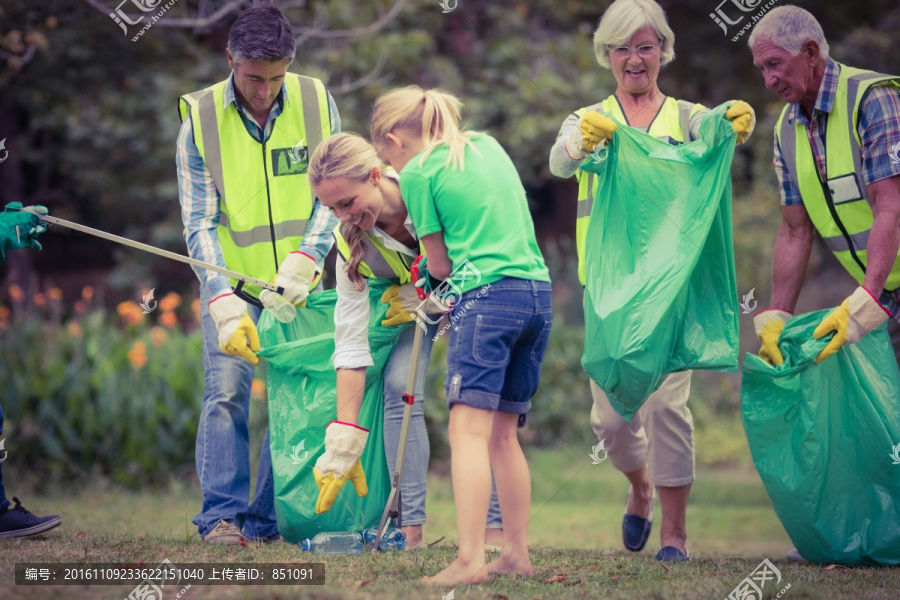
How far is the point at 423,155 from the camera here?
8.96ft

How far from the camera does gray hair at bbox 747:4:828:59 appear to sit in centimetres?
337

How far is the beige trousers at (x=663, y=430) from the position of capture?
11.9ft

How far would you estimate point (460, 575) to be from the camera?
2.63m

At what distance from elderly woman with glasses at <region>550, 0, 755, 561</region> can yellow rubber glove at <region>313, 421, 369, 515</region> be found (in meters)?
1.04

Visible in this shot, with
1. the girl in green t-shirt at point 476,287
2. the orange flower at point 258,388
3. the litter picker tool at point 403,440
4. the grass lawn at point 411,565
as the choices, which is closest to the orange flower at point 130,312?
the orange flower at point 258,388

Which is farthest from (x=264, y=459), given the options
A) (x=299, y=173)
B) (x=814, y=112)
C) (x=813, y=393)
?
(x=814, y=112)

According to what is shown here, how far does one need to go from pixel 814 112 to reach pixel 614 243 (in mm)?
918

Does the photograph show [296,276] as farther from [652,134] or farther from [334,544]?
[652,134]

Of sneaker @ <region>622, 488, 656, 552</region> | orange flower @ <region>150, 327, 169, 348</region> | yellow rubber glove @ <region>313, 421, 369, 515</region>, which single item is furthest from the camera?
orange flower @ <region>150, 327, 169, 348</region>

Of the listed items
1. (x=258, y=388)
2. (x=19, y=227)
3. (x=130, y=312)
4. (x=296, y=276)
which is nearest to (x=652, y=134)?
(x=296, y=276)

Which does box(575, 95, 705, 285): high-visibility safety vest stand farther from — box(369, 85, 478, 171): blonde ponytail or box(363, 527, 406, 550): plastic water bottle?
box(363, 527, 406, 550): plastic water bottle

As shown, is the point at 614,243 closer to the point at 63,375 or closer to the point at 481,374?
the point at 481,374

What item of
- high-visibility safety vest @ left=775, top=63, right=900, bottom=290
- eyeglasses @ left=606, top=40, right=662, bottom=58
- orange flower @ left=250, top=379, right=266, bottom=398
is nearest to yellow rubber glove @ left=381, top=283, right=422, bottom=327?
eyeglasses @ left=606, top=40, right=662, bottom=58

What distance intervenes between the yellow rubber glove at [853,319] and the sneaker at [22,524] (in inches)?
111
